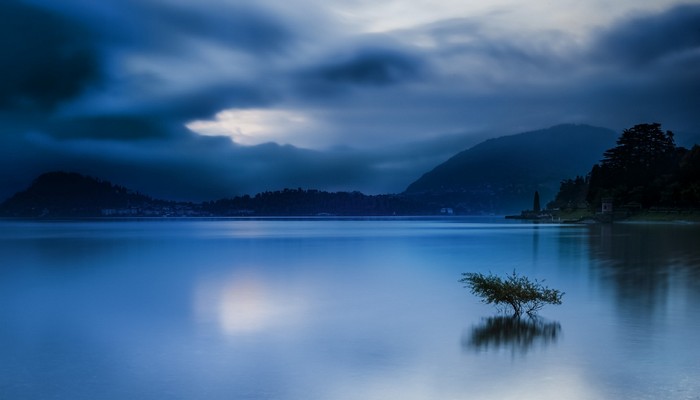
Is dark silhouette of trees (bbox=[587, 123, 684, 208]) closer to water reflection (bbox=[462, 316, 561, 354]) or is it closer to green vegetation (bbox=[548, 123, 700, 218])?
green vegetation (bbox=[548, 123, 700, 218])

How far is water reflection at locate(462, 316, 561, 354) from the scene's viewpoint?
10.9 metres

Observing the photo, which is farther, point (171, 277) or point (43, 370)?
point (171, 277)

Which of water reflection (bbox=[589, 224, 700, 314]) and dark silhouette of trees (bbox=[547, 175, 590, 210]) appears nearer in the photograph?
water reflection (bbox=[589, 224, 700, 314])

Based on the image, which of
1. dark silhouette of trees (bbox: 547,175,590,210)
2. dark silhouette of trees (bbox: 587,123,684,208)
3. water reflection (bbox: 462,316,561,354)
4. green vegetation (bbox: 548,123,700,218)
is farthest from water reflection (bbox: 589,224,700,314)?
dark silhouette of trees (bbox: 547,175,590,210)

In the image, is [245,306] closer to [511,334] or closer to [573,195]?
[511,334]

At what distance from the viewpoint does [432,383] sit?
342 inches

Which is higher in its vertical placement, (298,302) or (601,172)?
(601,172)

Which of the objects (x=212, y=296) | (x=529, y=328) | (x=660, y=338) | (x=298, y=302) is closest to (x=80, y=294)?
(x=212, y=296)

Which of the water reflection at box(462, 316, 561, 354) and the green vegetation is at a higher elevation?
the green vegetation

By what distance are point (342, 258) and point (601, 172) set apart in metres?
81.1

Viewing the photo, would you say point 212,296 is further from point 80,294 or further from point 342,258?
point 342,258

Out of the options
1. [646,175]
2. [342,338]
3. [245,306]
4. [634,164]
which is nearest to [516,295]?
[342,338]

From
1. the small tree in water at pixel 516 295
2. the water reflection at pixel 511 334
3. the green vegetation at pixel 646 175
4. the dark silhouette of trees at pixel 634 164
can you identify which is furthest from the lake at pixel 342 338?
the dark silhouette of trees at pixel 634 164

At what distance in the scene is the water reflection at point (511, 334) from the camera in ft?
35.9
